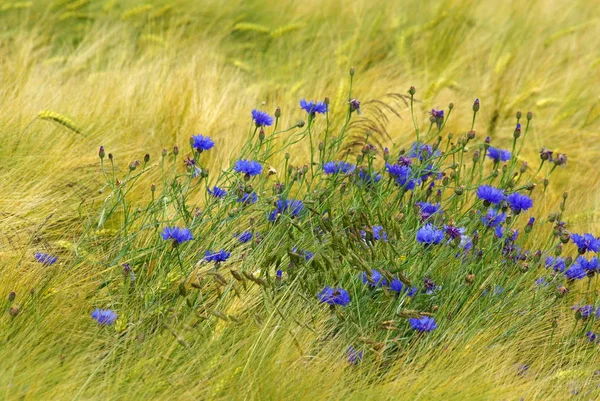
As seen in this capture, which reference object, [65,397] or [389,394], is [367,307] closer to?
[389,394]

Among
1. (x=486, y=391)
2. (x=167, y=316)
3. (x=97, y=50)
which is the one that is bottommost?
(x=486, y=391)

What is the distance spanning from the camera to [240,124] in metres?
3.63

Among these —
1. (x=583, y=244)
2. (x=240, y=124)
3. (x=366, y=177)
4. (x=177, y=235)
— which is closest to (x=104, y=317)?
(x=177, y=235)

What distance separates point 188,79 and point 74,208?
1.17m

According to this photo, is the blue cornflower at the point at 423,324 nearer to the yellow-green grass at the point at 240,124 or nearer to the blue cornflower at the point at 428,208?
the yellow-green grass at the point at 240,124

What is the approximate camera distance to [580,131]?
4.05 m

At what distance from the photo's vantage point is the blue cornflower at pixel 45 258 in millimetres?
2283

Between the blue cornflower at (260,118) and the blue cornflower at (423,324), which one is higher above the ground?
the blue cornflower at (260,118)

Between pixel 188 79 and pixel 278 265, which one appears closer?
pixel 278 265

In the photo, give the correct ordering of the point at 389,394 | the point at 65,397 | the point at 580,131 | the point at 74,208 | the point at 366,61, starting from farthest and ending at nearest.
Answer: the point at 366,61, the point at 580,131, the point at 74,208, the point at 389,394, the point at 65,397

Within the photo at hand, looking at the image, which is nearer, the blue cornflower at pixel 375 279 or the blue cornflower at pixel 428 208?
the blue cornflower at pixel 375 279

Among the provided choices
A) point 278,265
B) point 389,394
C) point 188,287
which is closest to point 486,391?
point 389,394

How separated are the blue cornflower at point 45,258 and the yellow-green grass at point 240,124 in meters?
0.03

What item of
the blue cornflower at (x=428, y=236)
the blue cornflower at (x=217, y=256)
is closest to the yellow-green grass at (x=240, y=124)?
the blue cornflower at (x=217, y=256)
